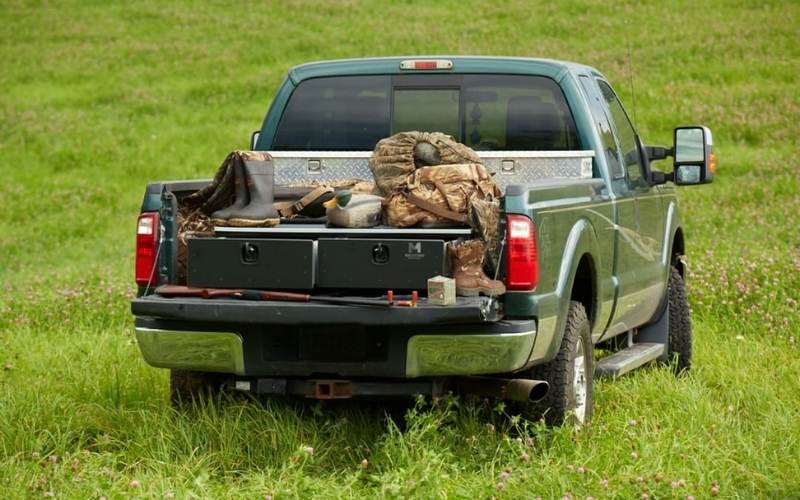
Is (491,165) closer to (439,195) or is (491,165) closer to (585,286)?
(585,286)

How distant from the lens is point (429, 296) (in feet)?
20.0

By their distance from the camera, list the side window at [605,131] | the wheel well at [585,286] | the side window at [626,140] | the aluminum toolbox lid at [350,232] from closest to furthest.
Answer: the aluminum toolbox lid at [350,232], the wheel well at [585,286], the side window at [605,131], the side window at [626,140]

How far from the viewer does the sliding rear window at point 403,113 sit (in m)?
7.85

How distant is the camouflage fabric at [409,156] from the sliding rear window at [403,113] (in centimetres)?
81

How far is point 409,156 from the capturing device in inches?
277

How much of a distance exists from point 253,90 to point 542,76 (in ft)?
77.8

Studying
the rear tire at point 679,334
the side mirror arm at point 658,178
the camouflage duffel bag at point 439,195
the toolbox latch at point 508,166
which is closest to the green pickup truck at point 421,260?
the toolbox latch at point 508,166

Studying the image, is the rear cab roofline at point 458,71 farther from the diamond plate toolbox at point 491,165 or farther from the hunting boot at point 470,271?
the hunting boot at point 470,271

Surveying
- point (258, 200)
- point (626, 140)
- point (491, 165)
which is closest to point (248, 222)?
point (258, 200)

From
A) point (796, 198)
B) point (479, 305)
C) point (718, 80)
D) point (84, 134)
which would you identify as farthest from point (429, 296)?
point (718, 80)

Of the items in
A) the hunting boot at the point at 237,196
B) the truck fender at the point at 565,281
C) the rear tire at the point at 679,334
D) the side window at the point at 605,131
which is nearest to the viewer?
the truck fender at the point at 565,281

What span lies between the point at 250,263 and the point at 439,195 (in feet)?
2.95

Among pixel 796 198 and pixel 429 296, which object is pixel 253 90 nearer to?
pixel 796 198

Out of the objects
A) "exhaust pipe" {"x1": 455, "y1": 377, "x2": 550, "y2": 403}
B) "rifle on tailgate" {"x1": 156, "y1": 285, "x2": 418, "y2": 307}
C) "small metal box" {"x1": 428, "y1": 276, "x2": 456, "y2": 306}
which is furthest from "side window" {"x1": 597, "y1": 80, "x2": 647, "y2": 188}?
"rifle on tailgate" {"x1": 156, "y1": 285, "x2": 418, "y2": 307}
